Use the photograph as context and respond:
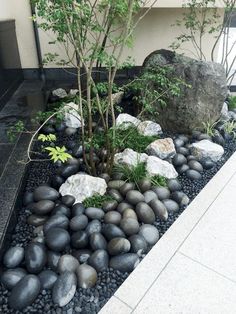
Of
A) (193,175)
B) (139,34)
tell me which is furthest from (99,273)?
(139,34)

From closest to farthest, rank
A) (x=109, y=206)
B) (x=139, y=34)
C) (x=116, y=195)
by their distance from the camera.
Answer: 1. (x=109, y=206)
2. (x=116, y=195)
3. (x=139, y=34)

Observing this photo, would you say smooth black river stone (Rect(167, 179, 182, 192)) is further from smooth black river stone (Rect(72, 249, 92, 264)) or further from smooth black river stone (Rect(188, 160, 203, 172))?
smooth black river stone (Rect(72, 249, 92, 264))

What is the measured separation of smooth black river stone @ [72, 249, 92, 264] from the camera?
158 centimetres

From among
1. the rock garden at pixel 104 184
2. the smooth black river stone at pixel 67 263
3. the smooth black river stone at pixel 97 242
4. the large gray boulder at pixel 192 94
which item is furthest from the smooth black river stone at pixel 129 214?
the large gray boulder at pixel 192 94

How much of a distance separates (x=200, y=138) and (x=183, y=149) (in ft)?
1.10

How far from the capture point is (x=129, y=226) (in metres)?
1.73

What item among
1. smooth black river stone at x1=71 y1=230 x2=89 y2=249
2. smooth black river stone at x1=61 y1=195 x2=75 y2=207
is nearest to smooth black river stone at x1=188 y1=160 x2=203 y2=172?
smooth black river stone at x1=61 y1=195 x2=75 y2=207

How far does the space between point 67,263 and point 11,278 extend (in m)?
0.29

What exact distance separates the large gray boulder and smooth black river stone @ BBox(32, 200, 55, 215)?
168 cm

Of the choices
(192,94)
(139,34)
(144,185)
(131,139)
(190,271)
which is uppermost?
(139,34)

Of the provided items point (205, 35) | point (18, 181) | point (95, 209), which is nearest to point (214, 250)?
point (95, 209)

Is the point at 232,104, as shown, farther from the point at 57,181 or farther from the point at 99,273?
the point at 99,273

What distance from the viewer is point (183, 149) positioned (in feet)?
8.73

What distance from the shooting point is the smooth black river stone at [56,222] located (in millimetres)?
1694
